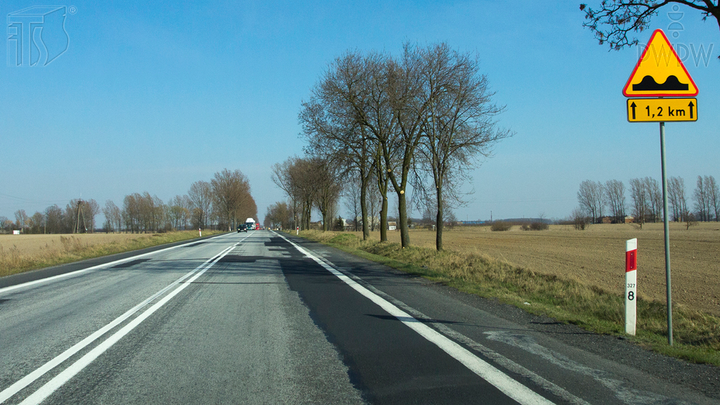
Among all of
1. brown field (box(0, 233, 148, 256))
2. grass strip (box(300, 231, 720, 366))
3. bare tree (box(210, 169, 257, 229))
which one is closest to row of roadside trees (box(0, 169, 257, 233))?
bare tree (box(210, 169, 257, 229))

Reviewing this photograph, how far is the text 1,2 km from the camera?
568cm

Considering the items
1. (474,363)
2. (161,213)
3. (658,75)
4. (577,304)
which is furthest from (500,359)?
(161,213)

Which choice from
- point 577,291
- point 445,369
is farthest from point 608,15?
point 445,369

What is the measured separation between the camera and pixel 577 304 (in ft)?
28.0

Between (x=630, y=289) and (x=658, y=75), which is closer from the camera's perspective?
(x=658, y=75)

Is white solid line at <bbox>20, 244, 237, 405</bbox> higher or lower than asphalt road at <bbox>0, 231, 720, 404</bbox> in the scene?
higher

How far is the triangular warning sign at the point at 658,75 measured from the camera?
5.70m

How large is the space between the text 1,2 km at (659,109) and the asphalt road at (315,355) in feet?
9.33

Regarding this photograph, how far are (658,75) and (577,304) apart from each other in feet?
14.9

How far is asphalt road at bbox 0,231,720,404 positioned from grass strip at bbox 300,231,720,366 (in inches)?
17.5

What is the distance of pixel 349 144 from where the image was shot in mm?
25844

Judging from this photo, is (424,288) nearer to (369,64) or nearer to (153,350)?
(153,350)

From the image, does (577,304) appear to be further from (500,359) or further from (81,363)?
(81,363)

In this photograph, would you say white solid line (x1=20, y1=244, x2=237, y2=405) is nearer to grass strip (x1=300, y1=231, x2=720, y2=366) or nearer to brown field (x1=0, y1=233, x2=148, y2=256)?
grass strip (x1=300, y1=231, x2=720, y2=366)
